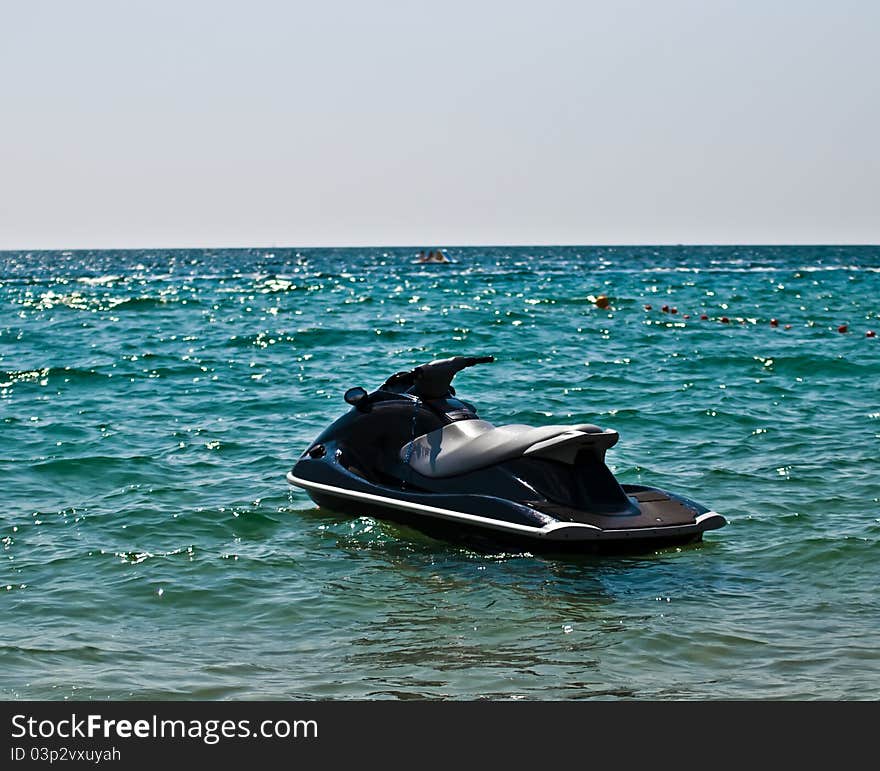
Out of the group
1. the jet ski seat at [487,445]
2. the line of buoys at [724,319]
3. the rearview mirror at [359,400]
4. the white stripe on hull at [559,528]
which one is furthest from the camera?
the line of buoys at [724,319]

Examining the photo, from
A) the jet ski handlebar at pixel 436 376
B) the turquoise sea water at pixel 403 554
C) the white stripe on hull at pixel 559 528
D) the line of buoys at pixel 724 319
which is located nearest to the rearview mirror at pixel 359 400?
the jet ski handlebar at pixel 436 376

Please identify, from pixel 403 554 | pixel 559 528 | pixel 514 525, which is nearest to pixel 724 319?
pixel 403 554

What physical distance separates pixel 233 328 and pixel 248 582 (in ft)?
66.7

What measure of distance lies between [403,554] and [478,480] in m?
0.74

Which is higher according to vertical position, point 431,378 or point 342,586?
point 431,378

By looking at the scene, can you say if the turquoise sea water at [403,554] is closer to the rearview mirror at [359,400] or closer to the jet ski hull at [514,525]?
the jet ski hull at [514,525]

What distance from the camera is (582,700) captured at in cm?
541

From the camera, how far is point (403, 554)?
813 cm

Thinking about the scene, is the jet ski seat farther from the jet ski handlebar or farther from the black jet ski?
the jet ski handlebar

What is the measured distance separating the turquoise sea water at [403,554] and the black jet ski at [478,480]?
0.24 meters

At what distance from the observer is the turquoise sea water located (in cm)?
588

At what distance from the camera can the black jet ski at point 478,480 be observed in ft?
25.1
